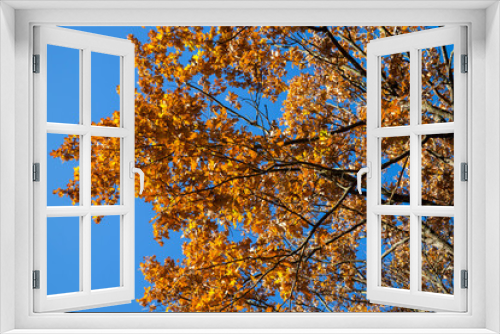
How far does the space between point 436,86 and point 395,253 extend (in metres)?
1.45

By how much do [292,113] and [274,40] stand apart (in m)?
0.69

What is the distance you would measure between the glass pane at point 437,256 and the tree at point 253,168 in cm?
56

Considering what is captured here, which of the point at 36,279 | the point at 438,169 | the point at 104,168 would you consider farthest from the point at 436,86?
the point at 36,279

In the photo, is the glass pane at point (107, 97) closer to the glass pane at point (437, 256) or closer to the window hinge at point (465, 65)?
the window hinge at point (465, 65)

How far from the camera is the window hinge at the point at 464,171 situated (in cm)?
216

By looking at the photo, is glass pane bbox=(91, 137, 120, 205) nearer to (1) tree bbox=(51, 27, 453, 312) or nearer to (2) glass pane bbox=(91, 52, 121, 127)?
(2) glass pane bbox=(91, 52, 121, 127)

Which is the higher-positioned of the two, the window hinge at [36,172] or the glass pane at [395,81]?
the glass pane at [395,81]

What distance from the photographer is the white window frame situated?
2086mm
